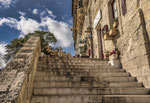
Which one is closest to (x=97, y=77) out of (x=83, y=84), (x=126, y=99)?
(x=83, y=84)

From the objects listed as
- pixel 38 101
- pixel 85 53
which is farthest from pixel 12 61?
pixel 85 53

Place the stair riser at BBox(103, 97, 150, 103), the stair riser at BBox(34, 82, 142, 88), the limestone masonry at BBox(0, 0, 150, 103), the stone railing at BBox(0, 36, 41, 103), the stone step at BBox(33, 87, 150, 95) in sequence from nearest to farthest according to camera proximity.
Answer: the stone railing at BBox(0, 36, 41, 103)
the limestone masonry at BBox(0, 0, 150, 103)
the stair riser at BBox(103, 97, 150, 103)
the stone step at BBox(33, 87, 150, 95)
the stair riser at BBox(34, 82, 142, 88)

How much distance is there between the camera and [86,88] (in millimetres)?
3148

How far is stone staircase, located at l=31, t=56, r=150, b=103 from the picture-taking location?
273 cm

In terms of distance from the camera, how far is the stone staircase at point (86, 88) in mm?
2729

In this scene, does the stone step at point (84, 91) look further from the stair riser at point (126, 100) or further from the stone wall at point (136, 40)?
the stone wall at point (136, 40)

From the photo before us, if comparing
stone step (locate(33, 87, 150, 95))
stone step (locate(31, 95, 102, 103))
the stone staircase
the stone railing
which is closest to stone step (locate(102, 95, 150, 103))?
the stone staircase

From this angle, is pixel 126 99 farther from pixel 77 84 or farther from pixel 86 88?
pixel 77 84

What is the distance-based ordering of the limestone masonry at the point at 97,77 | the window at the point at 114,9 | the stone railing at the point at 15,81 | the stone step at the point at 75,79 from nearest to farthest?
the stone railing at the point at 15,81
the limestone masonry at the point at 97,77
the stone step at the point at 75,79
the window at the point at 114,9

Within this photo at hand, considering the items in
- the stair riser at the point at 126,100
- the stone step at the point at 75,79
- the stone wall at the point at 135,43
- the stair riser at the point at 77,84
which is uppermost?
the stone wall at the point at 135,43

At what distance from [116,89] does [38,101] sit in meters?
2.19

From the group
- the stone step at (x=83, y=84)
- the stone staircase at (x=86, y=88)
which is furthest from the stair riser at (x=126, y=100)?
the stone step at (x=83, y=84)

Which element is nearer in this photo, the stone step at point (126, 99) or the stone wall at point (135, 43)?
the stone step at point (126, 99)

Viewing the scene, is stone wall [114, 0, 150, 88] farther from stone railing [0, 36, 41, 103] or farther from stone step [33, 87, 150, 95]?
stone railing [0, 36, 41, 103]
